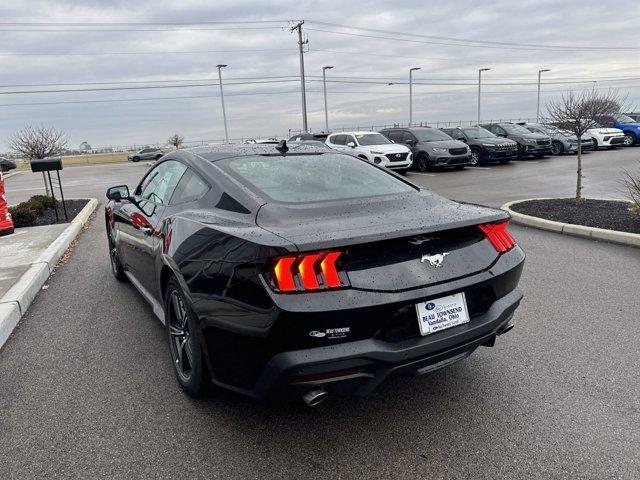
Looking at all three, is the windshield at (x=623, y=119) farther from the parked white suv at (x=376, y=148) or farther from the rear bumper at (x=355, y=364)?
the rear bumper at (x=355, y=364)

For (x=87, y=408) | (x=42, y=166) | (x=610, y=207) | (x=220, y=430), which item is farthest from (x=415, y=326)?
(x=42, y=166)

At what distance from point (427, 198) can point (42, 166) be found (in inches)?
339

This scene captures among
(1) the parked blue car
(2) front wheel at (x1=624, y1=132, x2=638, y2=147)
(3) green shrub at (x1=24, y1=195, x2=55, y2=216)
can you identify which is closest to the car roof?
(3) green shrub at (x1=24, y1=195, x2=55, y2=216)

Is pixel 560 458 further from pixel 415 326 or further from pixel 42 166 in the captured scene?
pixel 42 166

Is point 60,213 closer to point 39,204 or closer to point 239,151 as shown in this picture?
point 39,204

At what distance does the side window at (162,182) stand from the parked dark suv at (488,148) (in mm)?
16917

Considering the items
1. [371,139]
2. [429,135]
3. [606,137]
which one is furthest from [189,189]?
[606,137]

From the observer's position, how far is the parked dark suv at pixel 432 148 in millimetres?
17875

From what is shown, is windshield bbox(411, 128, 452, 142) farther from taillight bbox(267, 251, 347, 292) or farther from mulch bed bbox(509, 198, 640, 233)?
taillight bbox(267, 251, 347, 292)

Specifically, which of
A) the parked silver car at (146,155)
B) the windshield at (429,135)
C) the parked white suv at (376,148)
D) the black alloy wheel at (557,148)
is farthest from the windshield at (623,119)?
the parked silver car at (146,155)

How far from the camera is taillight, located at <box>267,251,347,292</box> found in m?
2.23

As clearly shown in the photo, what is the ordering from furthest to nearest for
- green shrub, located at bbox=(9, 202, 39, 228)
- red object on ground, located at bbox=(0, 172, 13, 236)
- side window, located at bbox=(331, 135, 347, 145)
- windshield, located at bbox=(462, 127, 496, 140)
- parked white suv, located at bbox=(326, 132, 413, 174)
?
windshield, located at bbox=(462, 127, 496, 140) < side window, located at bbox=(331, 135, 347, 145) < parked white suv, located at bbox=(326, 132, 413, 174) < green shrub, located at bbox=(9, 202, 39, 228) < red object on ground, located at bbox=(0, 172, 13, 236)

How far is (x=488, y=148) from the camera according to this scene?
1919cm

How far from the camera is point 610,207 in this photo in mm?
8656
